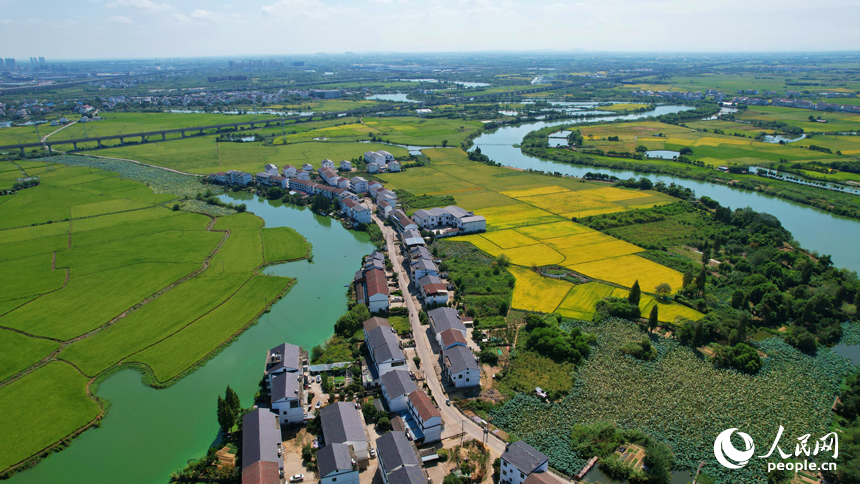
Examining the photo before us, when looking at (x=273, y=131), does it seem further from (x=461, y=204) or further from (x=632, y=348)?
(x=632, y=348)

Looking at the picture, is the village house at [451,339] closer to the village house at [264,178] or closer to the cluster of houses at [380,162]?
the village house at [264,178]

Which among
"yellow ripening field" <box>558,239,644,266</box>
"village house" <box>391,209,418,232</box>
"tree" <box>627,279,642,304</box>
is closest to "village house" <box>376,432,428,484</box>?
"tree" <box>627,279,642,304</box>

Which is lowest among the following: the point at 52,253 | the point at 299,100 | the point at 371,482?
the point at 371,482

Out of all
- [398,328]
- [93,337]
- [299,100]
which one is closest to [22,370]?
[93,337]

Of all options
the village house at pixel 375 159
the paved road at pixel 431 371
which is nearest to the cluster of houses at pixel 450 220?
the paved road at pixel 431 371

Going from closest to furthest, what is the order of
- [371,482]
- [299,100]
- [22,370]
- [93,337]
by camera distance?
[371,482]
[22,370]
[93,337]
[299,100]

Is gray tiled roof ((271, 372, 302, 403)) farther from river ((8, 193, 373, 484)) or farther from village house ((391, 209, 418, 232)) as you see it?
village house ((391, 209, 418, 232))

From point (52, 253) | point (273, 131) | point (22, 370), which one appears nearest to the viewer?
point (22, 370)
